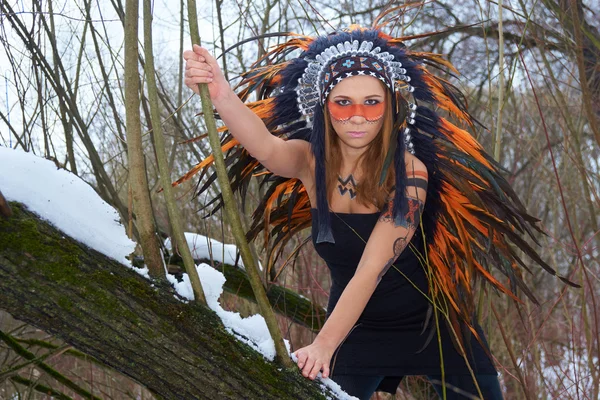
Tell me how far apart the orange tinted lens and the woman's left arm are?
0.58 feet

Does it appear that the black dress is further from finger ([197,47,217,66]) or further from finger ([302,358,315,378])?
Answer: finger ([197,47,217,66])

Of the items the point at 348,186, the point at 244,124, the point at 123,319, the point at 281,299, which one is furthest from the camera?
the point at 281,299

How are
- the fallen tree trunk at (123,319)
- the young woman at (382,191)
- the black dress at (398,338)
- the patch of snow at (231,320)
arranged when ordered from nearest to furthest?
1. the fallen tree trunk at (123,319)
2. the patch of snow at (231,320)
3. the young woman at (382,191)
4. the black dress at (398,338)

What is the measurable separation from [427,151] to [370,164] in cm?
19

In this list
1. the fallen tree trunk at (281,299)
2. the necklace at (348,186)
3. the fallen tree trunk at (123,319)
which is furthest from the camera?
the fallen tree trunk at (281,299)

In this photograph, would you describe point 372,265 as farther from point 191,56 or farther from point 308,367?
point 191,56

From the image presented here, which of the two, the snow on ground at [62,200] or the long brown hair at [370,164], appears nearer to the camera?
the snow on ground at [62,200]

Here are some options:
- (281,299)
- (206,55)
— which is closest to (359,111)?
(206,55)

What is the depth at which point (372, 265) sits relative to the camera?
171cm

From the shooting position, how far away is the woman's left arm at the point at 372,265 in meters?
1.66

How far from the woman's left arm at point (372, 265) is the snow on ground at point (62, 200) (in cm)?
57

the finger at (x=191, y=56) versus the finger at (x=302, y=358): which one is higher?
the finger at (x=191, y=56)

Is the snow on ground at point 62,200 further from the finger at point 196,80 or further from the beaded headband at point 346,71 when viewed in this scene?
the beaded headband at point 346,71

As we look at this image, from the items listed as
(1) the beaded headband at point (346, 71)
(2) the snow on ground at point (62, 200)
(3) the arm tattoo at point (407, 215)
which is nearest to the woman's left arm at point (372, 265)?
(3) the arm tattoo at point (407, 215)
